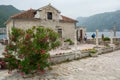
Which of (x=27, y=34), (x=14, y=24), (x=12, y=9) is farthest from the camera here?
(x=12, y=9)

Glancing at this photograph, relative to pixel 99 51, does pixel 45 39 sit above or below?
above

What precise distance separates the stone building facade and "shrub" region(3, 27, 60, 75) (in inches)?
489

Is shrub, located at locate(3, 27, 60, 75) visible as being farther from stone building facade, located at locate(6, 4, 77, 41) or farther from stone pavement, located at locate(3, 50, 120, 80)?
stone building facade, located at locate(6, 4, 77, 41)

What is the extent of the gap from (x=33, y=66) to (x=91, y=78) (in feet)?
11.7

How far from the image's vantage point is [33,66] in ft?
32.2

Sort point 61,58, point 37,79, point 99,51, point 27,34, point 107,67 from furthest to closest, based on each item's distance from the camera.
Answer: point 99,51 < point 61,58 < point 107,67 < point 27,34 < point 37,79

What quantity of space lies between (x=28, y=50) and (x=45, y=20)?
50.6 ft

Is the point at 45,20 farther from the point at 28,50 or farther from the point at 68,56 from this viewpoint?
the point at 28,50

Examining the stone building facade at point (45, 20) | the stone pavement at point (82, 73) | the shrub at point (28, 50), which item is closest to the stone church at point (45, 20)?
the stone building facade at point (45, 20)

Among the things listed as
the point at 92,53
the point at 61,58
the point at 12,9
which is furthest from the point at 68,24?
the point at 12,9

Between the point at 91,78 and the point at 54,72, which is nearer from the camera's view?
the point at 91,78

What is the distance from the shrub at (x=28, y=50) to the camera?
31.7 feet

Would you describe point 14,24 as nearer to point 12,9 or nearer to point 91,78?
point 91,78

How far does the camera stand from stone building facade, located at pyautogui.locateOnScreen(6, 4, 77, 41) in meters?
22.8
